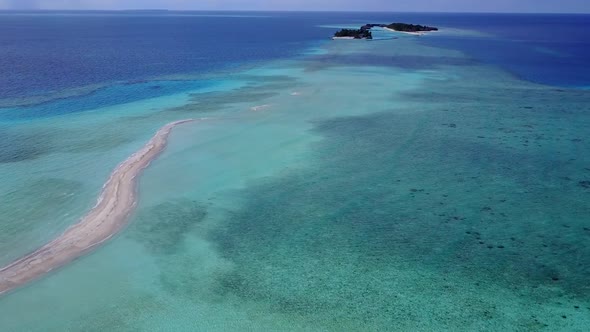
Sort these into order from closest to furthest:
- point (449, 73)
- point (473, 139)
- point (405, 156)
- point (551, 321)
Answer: point (551, 321), point (405, 156), point (473, 139), point (449, 73)

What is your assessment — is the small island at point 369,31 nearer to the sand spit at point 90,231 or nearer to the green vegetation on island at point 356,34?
the green vegetation on island at point 356,34

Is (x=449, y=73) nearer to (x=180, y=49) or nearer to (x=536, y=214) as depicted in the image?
(x=536, y=214)

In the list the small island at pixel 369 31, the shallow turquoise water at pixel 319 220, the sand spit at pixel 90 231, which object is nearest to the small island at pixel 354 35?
the small island at pixel 369 31

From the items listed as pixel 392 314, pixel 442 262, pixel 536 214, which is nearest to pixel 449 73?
pixel 536 214

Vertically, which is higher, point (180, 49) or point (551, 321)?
point (180, 49)

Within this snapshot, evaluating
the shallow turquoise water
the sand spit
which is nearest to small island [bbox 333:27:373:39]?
the shallow turquoise water

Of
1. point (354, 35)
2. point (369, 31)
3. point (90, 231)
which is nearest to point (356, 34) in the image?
point (354, 35)
